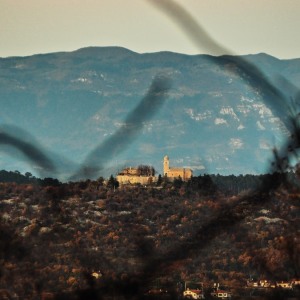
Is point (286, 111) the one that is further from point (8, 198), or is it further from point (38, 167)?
point (8, 198)

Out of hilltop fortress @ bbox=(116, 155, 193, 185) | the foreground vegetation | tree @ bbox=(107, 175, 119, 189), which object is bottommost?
the foreground vegetation

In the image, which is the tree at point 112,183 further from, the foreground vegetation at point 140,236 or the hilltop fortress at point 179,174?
the hilltop fortress at point 179,174

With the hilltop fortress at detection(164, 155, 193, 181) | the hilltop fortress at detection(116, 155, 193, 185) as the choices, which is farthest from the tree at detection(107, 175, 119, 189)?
the hilltop fortress at detection(164, 155, 193, 181)

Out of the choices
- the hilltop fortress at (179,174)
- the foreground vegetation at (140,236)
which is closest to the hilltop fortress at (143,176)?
the hilltop fortress at (179,174)

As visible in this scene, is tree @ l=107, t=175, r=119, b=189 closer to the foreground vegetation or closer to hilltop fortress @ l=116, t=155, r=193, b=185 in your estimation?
the foreground vegetation

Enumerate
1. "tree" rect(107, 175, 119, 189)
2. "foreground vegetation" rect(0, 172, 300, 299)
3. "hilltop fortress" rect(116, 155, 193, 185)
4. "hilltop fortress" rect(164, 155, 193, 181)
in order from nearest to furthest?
1. "foreground vegetation" rect(0, 172, 300, 299)
2. "tree" rect(107, 175, 119, 189)
3. "hilltop fortress" rect(116, 155, 193, 185)
4. "hilltop fortress" rect(164, 155, 193, 181)

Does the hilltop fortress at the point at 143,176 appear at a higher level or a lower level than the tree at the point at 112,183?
higher

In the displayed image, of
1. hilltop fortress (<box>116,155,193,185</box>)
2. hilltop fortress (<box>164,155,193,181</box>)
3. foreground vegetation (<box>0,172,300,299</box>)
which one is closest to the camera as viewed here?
foreground vegetation (<box>0,172,300,299</box>)

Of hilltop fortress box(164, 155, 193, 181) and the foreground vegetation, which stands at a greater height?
hilltop fortress box(164, 155, 193, 181)

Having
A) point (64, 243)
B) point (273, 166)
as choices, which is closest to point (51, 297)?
point (273, 166)

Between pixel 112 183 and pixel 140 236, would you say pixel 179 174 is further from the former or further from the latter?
pixel 140 236

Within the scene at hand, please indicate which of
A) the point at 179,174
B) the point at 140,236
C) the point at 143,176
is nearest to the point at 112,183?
the point at 143,176
